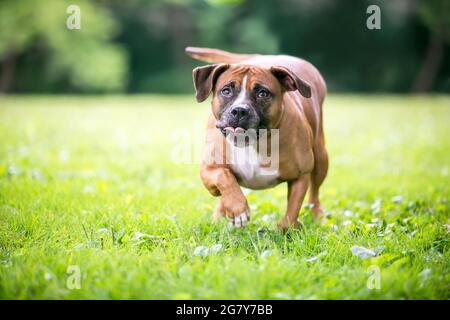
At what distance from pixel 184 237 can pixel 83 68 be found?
75.4 feet

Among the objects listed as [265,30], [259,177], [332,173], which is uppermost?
[265,30]

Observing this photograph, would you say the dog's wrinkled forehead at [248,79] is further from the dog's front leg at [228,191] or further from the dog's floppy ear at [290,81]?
the dog's front leg at [228,191]

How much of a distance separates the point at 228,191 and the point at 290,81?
0.95 meters

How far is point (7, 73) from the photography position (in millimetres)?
25875

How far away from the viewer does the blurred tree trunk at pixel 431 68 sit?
28.7m

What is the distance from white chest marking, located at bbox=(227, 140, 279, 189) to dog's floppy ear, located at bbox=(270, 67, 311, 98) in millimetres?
540

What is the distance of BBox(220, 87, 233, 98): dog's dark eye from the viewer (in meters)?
4.24

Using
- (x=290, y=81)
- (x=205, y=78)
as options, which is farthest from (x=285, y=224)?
(x=205, y=78)

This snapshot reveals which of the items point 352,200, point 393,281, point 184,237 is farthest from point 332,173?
point 393,281

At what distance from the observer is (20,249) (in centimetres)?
370

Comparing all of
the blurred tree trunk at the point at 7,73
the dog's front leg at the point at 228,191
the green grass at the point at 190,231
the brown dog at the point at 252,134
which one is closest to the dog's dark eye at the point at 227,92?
the brown dog at the point at 252,134

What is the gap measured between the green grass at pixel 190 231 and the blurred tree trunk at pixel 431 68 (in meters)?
20.9

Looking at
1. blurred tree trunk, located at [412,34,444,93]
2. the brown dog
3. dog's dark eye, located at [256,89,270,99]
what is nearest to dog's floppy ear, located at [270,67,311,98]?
the brown dog
